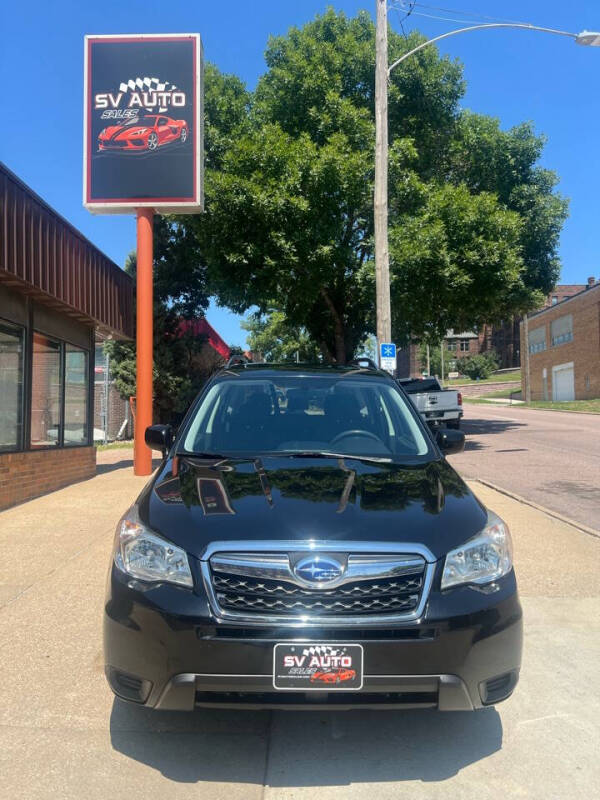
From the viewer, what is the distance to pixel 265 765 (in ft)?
9.92

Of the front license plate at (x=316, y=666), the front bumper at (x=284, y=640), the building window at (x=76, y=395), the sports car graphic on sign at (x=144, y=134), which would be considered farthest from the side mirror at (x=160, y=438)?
the sports car graphic on sign at (x=144, y=134)

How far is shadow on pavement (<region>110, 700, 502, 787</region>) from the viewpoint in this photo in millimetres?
2957

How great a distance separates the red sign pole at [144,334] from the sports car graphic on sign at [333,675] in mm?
10334

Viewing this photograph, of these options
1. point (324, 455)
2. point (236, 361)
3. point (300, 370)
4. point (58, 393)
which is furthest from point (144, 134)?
point (324, 455)

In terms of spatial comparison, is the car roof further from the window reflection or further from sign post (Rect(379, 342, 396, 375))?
sign post (Rect(379, 342, 396, 375))

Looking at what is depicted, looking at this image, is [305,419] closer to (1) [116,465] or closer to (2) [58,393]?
(2) [58,393]

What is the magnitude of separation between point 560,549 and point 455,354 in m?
109

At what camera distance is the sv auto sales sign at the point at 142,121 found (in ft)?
42.3

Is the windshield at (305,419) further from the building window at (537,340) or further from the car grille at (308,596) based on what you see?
the building window at (537,340)

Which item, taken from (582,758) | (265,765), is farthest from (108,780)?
(582,758)

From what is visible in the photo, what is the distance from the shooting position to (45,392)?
11133 mm

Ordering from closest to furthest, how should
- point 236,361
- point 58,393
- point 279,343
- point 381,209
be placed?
1. point 236,361
2. point 58,393
3. point 381,209
4. point 279,343

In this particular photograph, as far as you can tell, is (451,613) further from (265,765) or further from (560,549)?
(560,549)

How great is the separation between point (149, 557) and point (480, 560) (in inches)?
54.4
